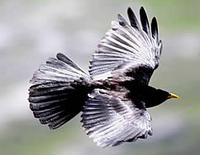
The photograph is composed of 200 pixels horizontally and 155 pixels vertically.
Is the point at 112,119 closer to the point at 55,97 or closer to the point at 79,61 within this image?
the point at 55,97

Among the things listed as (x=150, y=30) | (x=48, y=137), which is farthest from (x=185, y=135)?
(x=150, y=30)

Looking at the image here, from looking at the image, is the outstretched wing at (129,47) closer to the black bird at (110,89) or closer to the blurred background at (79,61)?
the black bird at (110,89)

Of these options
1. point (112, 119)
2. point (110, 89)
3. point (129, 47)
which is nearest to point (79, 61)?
point (129, 47)

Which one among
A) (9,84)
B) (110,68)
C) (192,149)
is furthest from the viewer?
(9,84)

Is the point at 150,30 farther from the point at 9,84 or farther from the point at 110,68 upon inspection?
the point at 9,84

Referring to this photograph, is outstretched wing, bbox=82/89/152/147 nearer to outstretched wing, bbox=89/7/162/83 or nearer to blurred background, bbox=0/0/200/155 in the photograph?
outstretched wing, bbox=89/7/162/83
